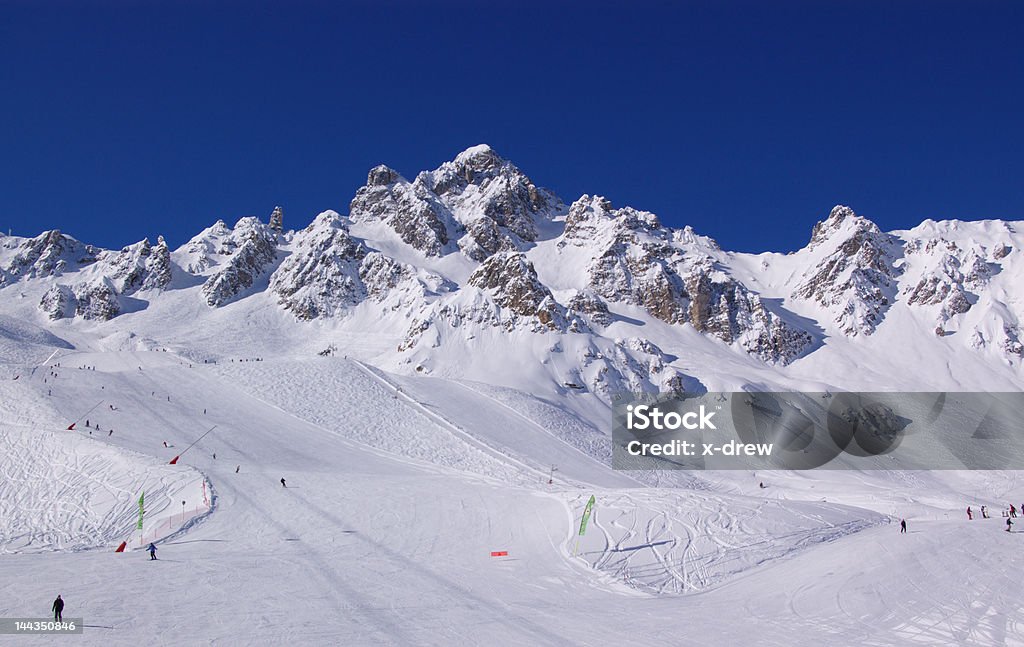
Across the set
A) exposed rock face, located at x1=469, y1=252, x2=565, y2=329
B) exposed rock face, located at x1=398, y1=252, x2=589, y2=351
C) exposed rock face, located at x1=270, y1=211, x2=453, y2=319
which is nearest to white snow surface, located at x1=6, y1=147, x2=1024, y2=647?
exposed rock face, located at x1=398, y1=252, x2=589, y2=351

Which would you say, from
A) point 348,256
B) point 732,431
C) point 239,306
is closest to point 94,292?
point 239,306

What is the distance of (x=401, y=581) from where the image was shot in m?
25.6

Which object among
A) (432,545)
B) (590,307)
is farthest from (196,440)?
(590,307)

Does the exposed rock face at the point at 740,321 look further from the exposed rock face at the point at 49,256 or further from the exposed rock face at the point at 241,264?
the exposed rock face at the point at 49,256

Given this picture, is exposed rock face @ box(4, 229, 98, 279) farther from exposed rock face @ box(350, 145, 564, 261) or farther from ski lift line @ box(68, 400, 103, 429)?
ski lift line @ box(68, 400, 103, 429)

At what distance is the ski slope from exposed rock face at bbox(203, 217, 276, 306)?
64273 millimetres

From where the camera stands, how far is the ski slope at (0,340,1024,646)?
68.1 feet

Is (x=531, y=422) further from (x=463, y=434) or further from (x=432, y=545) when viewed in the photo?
(x=432, y=545)

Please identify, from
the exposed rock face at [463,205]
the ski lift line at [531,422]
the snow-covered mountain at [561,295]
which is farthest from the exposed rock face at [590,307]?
the exposed rock face at [463,205]

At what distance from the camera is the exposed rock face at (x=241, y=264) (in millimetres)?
123562

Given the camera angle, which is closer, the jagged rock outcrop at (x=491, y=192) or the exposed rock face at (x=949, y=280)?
the exposed rock face at (x=949, y=280)

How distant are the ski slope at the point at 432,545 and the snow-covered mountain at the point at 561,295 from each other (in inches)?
1190

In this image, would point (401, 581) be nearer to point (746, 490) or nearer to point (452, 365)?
point (746, 490)

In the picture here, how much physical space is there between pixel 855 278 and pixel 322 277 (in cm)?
10026
